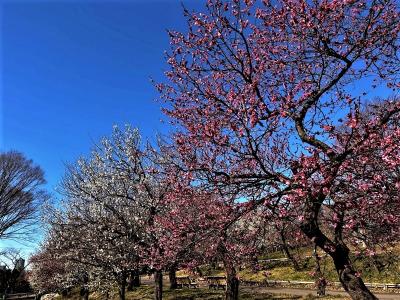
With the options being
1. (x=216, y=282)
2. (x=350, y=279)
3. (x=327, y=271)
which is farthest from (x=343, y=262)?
(x=216, y=282)

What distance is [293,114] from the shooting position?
816cm

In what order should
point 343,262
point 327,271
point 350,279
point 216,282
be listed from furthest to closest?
point 216,282 → point 327,271 → point 343,262 → point 350,279

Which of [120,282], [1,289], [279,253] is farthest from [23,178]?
[1,289]

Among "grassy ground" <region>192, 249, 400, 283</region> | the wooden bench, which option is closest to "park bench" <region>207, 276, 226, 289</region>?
the wooden bench

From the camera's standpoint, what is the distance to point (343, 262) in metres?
9.01

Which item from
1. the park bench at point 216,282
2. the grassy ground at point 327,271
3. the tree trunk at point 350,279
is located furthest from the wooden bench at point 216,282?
the tree trunk at point 350,279

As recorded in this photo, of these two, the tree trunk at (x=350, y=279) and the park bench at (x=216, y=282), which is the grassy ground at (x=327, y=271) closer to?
the park bench at (x=216, y=282)

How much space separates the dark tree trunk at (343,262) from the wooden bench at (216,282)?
17803 mm

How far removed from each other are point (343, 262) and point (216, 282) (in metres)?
19.5

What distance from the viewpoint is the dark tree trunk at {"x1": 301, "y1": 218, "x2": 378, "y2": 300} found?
28.5ft

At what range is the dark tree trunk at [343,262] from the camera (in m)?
8.70

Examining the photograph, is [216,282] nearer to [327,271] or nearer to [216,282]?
[216,282]

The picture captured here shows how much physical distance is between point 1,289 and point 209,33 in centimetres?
5640

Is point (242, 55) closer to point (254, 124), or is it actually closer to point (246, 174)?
point (254, 124)
